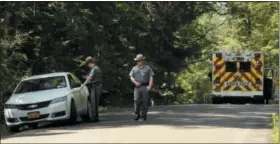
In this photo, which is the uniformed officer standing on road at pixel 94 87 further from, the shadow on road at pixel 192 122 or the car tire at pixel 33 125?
the car tire at pixel 33 125

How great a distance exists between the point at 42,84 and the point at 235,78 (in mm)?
14647

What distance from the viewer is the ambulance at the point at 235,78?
31.0 meters

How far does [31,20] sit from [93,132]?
14.2 meters

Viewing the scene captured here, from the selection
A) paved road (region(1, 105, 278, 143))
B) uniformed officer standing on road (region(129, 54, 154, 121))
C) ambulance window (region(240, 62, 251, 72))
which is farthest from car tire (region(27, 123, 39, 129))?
ambulance window (region(240, 62, 251, 72))

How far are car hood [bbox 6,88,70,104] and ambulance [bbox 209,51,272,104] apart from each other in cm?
1454

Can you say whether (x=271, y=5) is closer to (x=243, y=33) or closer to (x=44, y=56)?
(x=243, y=33)

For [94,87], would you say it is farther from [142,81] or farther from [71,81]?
[142,81]

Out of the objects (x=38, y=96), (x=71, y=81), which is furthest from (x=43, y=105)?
(x=71, y=81)

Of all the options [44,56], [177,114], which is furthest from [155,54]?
[177,114]

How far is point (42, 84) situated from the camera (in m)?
18.4

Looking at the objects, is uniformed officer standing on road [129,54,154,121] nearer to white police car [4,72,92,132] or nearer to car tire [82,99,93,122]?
white police car [4,72,92,132]

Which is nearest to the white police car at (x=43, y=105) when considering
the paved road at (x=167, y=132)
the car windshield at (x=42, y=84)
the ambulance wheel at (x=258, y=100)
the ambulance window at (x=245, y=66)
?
the car windshield at (x=42, y=84)

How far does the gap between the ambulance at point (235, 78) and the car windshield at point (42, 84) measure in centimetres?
1375

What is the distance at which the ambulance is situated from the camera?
1219 inches
